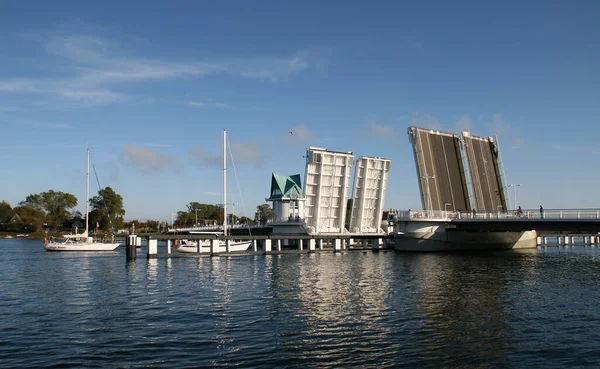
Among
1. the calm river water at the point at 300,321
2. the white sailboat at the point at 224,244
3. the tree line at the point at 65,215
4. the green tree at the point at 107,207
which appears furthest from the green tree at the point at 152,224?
the calm river water at the point at 300,321

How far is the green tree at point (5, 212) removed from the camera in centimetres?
15750

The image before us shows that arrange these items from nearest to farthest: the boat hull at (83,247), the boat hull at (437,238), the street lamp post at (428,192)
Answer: the street lamp post at (428,192)
the boat hull at (437,238)
the boat hull at (83,247)

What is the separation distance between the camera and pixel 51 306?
21.8m

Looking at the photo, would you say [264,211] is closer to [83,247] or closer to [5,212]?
[5,212]

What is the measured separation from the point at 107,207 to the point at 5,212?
37482mm

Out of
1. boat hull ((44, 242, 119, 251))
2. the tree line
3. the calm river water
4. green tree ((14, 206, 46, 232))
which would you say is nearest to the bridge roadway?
the calm river water

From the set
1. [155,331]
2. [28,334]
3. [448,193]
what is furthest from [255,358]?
[448,193]

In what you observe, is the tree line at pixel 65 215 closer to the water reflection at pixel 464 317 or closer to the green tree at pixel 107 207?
the green tree at pixel 107 207

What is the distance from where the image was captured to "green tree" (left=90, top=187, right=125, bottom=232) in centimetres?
14362

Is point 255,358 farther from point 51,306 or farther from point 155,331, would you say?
point 51,306

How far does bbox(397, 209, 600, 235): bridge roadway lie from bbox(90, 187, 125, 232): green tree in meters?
104

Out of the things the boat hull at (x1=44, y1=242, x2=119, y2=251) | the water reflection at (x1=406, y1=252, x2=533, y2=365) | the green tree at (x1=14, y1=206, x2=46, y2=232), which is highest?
the green tree at (x1=14, y1=206, x2=46, y2=232)

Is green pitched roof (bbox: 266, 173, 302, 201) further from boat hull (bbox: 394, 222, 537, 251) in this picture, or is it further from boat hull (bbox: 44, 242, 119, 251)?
boat hull (bbox: 44, 242, 119, 251)

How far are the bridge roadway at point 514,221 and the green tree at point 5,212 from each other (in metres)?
140
